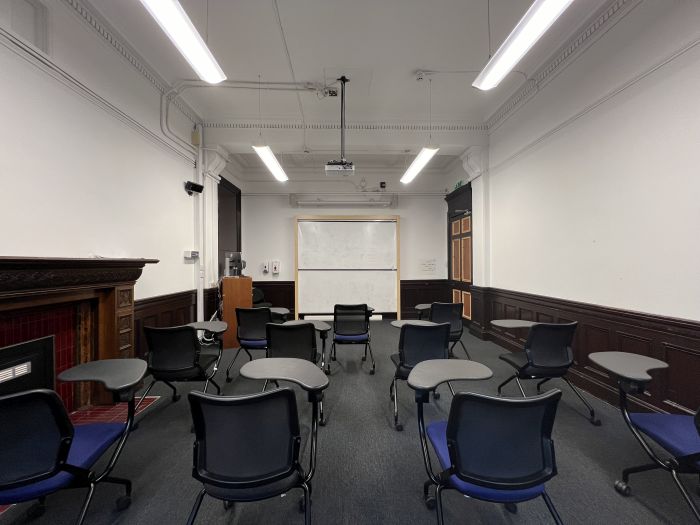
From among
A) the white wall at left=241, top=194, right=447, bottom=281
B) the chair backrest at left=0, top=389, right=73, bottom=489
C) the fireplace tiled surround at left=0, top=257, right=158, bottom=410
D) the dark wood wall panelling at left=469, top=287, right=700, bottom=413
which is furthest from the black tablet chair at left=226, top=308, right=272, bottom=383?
the dark wood wall panelling at left=469, top=287, right=700, bottom=413

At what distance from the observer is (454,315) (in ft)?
11.2

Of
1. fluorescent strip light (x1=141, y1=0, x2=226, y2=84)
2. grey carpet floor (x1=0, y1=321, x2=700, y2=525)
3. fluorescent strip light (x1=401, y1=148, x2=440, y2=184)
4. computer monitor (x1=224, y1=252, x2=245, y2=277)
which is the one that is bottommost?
grey carpet floor (x1=0, y1=321, x2=700, y2=525)

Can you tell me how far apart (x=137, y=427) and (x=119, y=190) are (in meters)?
2.23

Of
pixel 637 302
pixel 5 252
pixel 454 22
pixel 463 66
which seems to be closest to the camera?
pixel 5 252

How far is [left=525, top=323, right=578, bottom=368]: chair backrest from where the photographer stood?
227 centimetres

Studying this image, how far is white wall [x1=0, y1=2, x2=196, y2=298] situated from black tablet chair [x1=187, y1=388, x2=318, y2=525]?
199 centimetres

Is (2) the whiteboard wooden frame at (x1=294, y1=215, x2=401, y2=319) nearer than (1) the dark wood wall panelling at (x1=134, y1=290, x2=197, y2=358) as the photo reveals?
No

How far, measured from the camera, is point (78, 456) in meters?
1.28

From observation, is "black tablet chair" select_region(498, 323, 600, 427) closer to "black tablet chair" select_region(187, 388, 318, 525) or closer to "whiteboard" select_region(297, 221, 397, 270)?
"black tablet chair" select_region(187, 388, 318, 525)

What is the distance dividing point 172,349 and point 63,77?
2352mm

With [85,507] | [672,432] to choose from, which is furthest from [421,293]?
[85,507]

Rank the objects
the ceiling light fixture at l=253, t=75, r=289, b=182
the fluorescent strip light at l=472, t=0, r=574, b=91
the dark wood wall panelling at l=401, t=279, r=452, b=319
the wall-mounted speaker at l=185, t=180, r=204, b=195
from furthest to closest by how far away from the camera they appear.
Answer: the dark wood wall panelling at l=401, t=279, r=452, b=319
the wall-mounted speaker at l=185, t=180, r=204, b=195
the ceiling light fixture at l=253, t=75, r=289, b=182
the fluorescent strip light at l=472, t=0, r=574, b=91

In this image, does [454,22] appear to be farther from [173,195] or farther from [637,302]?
[173,195]

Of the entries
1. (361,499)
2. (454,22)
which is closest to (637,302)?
(361,499)
